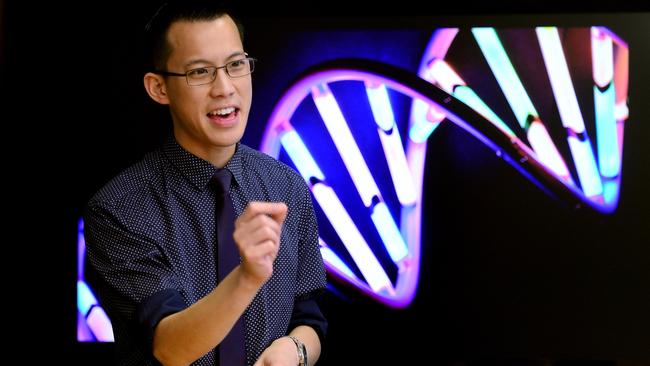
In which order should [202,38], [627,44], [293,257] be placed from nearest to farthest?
[202,38]
[293,257]
[627,44]

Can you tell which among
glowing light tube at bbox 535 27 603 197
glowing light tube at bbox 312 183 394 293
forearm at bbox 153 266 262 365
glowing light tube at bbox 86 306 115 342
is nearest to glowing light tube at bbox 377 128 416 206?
glowing light tube at bbox 312 183 394 293

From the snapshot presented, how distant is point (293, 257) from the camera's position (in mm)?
2148

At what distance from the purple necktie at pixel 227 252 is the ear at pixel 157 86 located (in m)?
0.22

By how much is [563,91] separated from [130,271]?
2.31 m

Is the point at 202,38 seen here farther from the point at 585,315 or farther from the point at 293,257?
the point at 585,315

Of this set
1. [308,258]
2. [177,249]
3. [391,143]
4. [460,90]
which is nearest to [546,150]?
[460,90]

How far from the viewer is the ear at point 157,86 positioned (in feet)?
6.85

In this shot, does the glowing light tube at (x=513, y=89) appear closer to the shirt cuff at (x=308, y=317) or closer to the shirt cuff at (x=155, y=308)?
the shirt cuff at (x=308, y=317)

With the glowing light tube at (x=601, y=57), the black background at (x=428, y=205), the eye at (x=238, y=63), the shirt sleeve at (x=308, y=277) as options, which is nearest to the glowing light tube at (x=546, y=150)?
the black background at (x=428, y=205)

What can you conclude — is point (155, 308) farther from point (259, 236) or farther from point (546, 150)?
point (546, 150)

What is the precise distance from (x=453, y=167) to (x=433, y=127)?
7.3 inches

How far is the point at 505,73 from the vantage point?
3678mm

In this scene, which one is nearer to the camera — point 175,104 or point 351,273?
point 175,104

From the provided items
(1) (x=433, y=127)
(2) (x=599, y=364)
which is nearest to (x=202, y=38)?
(1) (x=433, y=127)
